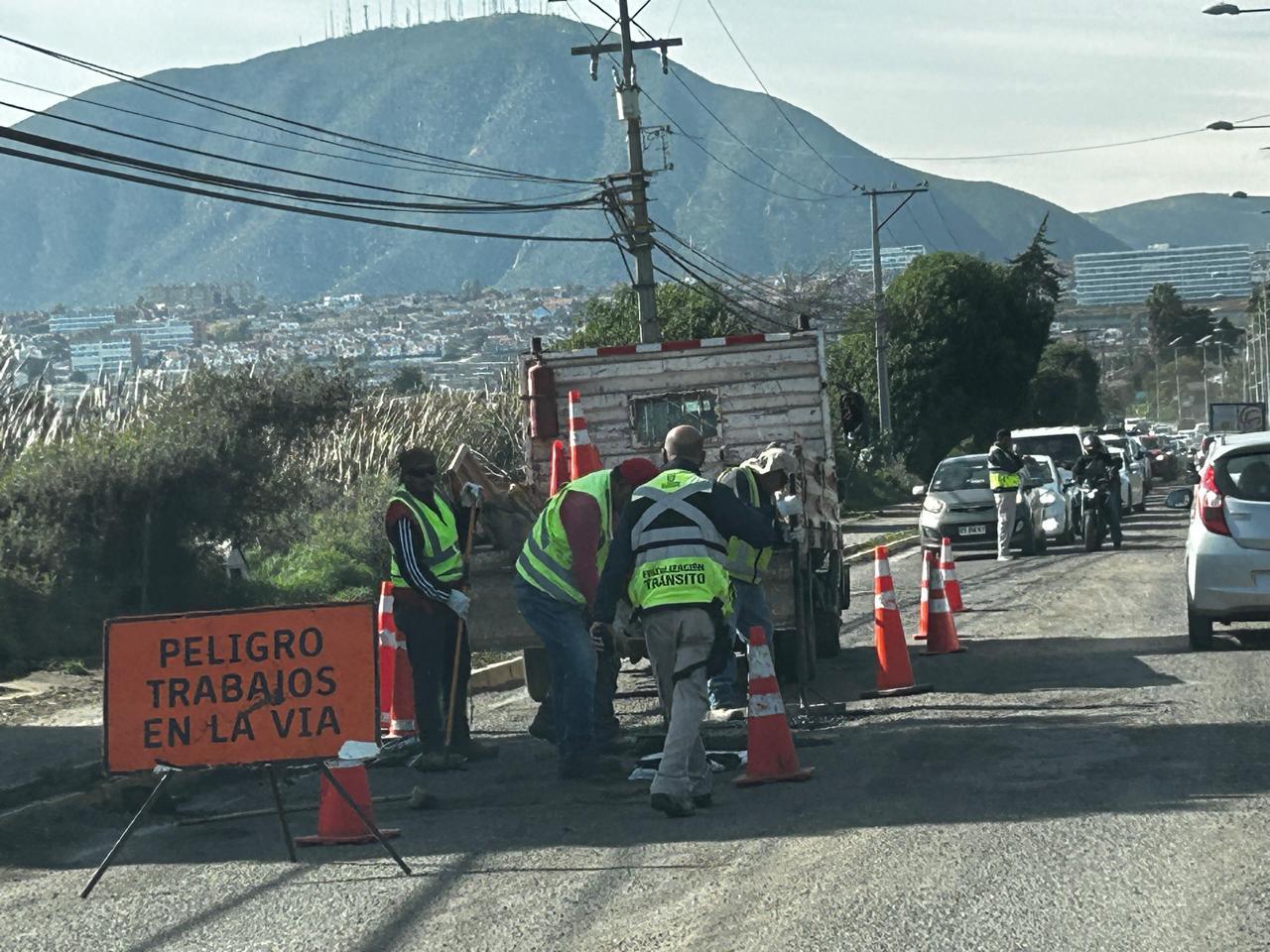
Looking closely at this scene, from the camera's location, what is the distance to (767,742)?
983 centimetres

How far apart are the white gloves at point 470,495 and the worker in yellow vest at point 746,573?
5.21 ft

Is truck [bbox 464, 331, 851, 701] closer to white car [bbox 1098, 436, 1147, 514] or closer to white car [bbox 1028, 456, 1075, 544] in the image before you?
white car [bbox 1028, 456, 1075, 544]

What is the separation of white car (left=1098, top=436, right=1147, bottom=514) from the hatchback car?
35.0 ft

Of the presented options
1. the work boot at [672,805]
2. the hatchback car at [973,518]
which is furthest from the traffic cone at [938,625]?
the hatchback car at [973,518]

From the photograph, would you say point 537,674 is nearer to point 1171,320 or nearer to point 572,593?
point 572,593

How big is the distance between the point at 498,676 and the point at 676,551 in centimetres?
705

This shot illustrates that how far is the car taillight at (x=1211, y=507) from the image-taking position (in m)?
14.2

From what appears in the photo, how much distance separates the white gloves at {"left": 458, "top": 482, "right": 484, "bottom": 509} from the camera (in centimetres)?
1230

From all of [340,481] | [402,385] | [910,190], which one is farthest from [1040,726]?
[402,385]

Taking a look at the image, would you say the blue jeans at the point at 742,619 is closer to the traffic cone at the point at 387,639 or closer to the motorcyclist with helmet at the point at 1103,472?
the traffic cone at the point at 387,639

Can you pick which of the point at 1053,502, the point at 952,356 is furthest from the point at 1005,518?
the point at 952,356

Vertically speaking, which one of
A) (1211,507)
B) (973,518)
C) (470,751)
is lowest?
(470,751)

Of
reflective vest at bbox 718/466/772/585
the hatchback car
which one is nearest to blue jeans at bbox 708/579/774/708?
reflective vest at bbox 718/466/772/585

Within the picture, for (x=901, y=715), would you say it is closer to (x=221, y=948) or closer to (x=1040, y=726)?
(x=1040, y=726)
